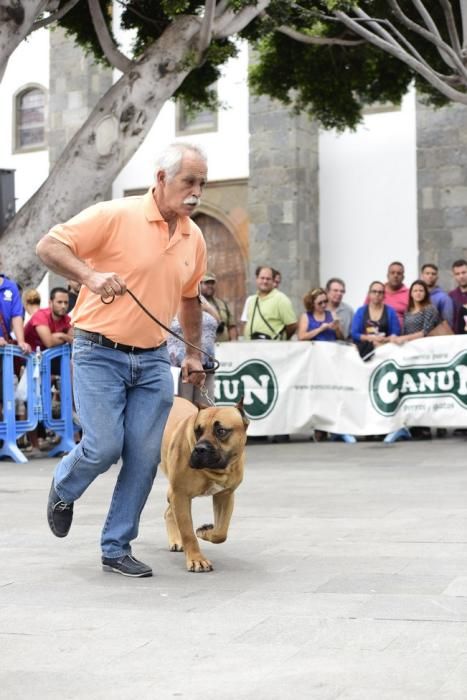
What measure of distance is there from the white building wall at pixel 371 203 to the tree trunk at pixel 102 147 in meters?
9.37

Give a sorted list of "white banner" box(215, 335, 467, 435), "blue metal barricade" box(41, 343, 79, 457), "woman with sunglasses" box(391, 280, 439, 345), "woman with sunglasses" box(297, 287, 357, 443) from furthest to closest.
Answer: "woman with sunglasses" box(297, 287, 357, 443)
"woman with sunglasses" box(391, 280, 439, 345)
"white banner" box(215, 335, 467, 435)
"blue metal barricade" box(41, 343, 79, 457)

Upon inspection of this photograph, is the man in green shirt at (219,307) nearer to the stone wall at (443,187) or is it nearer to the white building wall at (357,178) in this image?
the white building wall at (357,178)

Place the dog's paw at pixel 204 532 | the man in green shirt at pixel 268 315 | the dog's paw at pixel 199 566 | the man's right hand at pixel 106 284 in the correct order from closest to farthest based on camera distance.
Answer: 1. the man's right hand at pixel 106 284
2. the dog's paw at pixel 199 566
3. the dog's paw at pixel 204 532
4. the man in green shirt at pixel 268 315

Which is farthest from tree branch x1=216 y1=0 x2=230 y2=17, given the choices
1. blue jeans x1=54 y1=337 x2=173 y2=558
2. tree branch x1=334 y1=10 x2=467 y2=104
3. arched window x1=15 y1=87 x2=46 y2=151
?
arched window x1=15 y1=87 x2=46 y2=151

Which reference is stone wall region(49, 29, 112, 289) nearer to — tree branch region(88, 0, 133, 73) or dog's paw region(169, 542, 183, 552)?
tree branch region(88, 0, 133, 73)

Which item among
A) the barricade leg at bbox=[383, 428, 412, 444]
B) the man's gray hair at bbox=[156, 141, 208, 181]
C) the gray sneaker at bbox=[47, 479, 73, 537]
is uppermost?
the man's gray hair at bbox=[156, 141, 208, 181]

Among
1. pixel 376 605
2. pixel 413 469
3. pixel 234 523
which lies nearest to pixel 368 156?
pixel 413 469

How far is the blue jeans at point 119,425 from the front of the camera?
596 centimetres

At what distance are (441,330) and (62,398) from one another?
15.7 ft

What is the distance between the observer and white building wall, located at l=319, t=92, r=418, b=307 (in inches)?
909

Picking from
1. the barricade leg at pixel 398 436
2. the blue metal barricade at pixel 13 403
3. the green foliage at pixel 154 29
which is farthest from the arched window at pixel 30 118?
the blue metal barricade at pixel 13 403

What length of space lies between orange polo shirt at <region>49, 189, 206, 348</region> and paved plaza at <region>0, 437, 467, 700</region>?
1228 mm

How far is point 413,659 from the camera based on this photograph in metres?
4.17

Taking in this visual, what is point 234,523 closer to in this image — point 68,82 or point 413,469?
point 413,469
